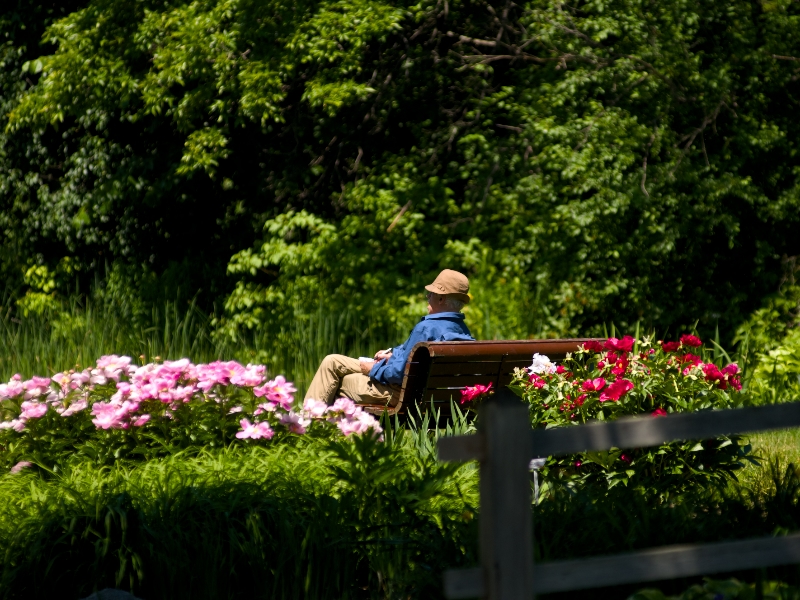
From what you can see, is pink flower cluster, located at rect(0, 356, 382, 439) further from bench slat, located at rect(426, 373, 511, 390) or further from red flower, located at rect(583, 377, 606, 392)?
red flower, located at rect(583, 377, 606, 392)

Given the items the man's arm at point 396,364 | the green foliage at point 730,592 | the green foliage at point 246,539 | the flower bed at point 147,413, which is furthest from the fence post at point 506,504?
the man's arm at point 396,364

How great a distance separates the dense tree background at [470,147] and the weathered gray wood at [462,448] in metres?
6.79

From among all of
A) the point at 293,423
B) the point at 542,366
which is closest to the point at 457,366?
the point at 542,366

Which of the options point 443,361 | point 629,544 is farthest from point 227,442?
point 629,544

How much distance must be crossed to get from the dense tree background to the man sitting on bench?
113 inches

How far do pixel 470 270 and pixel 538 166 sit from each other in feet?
4.69

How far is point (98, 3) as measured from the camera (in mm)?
9375

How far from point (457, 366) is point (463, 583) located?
3.45 meters

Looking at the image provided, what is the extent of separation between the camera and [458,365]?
17.9 feet

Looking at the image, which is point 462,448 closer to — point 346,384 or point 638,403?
point 638,403

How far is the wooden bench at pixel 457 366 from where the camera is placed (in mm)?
5355

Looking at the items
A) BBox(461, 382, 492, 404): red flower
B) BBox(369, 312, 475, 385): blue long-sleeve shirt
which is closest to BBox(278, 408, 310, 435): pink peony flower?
BBox(461, 382, 492, 404): red flower

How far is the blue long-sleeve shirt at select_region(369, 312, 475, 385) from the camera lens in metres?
5.76

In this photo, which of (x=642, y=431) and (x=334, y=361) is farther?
(x=334, y=361)
